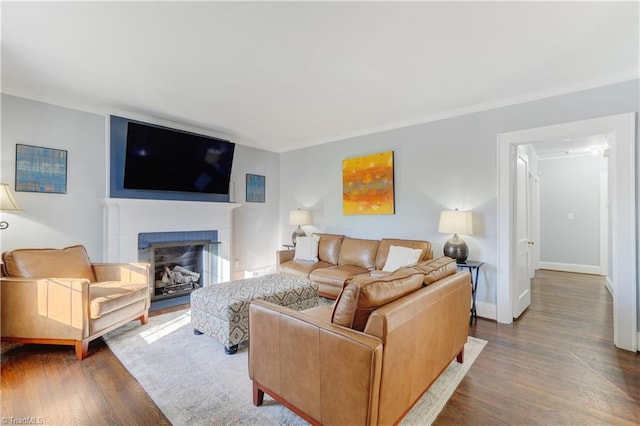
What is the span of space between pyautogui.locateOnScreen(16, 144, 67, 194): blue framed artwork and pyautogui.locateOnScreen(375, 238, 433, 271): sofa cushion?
3893 mm

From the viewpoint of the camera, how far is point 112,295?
8.82 ft

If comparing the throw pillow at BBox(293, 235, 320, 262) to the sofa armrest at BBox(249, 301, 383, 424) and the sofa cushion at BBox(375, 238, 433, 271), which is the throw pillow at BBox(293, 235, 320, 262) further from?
the sofa armrest at BBox(249, 301, 383, 424)

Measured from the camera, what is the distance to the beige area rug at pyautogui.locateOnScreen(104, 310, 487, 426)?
1.72 meters

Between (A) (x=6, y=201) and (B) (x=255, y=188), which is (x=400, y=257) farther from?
(A) (x=6, y=201)

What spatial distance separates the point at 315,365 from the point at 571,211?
7152 millimetres

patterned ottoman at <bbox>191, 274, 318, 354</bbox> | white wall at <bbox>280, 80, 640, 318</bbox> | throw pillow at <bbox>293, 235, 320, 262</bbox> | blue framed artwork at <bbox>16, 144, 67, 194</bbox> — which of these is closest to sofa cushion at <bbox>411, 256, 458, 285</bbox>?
patterned ottoman at <bbox>191, 274, 318, 354</bbox>

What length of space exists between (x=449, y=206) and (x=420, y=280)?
7.27 feet

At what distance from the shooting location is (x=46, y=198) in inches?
125

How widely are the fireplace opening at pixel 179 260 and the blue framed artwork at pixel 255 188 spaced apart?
102 centimetres

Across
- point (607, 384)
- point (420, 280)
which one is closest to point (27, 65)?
point (420, 280)

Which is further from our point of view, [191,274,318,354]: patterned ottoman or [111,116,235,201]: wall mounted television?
[111,116,235,201]: wall mounted television

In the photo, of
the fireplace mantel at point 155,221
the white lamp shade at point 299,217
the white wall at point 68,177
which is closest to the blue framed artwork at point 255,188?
the fireplace mantel at point 155,221

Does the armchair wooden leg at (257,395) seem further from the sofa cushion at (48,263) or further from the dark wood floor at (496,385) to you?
the sofa cushion at (48,263)

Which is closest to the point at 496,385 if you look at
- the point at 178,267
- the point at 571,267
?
the point at 178,267
